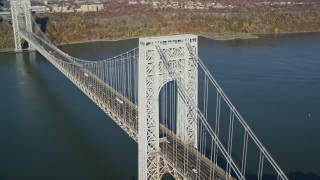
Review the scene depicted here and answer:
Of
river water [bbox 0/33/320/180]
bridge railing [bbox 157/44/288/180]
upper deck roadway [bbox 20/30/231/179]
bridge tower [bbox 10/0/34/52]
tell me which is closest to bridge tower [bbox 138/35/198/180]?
bridge railing [bbox 157/44/288/180]

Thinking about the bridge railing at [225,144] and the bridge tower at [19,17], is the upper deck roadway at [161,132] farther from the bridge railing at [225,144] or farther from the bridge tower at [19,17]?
the bridge tower at [19,17]

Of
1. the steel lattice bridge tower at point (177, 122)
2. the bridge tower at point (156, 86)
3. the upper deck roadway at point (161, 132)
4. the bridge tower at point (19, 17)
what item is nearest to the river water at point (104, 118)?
the upper deck roadway at point (161, 132)

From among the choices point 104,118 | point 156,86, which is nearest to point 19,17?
point 104,118

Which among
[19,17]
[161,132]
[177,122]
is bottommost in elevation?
[161,132]

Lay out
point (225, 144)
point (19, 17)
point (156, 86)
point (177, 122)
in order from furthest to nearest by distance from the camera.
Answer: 1. point (19, 17)
2. point (225, 144)
3. point (177, 122)
4. point (156, 86)

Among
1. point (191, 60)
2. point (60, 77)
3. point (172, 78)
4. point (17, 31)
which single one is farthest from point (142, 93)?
point (17, 31)

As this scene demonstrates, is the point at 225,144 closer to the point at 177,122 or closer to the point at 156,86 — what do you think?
the point at 177,122

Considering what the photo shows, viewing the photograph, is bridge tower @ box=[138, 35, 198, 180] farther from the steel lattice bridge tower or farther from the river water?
the river water
